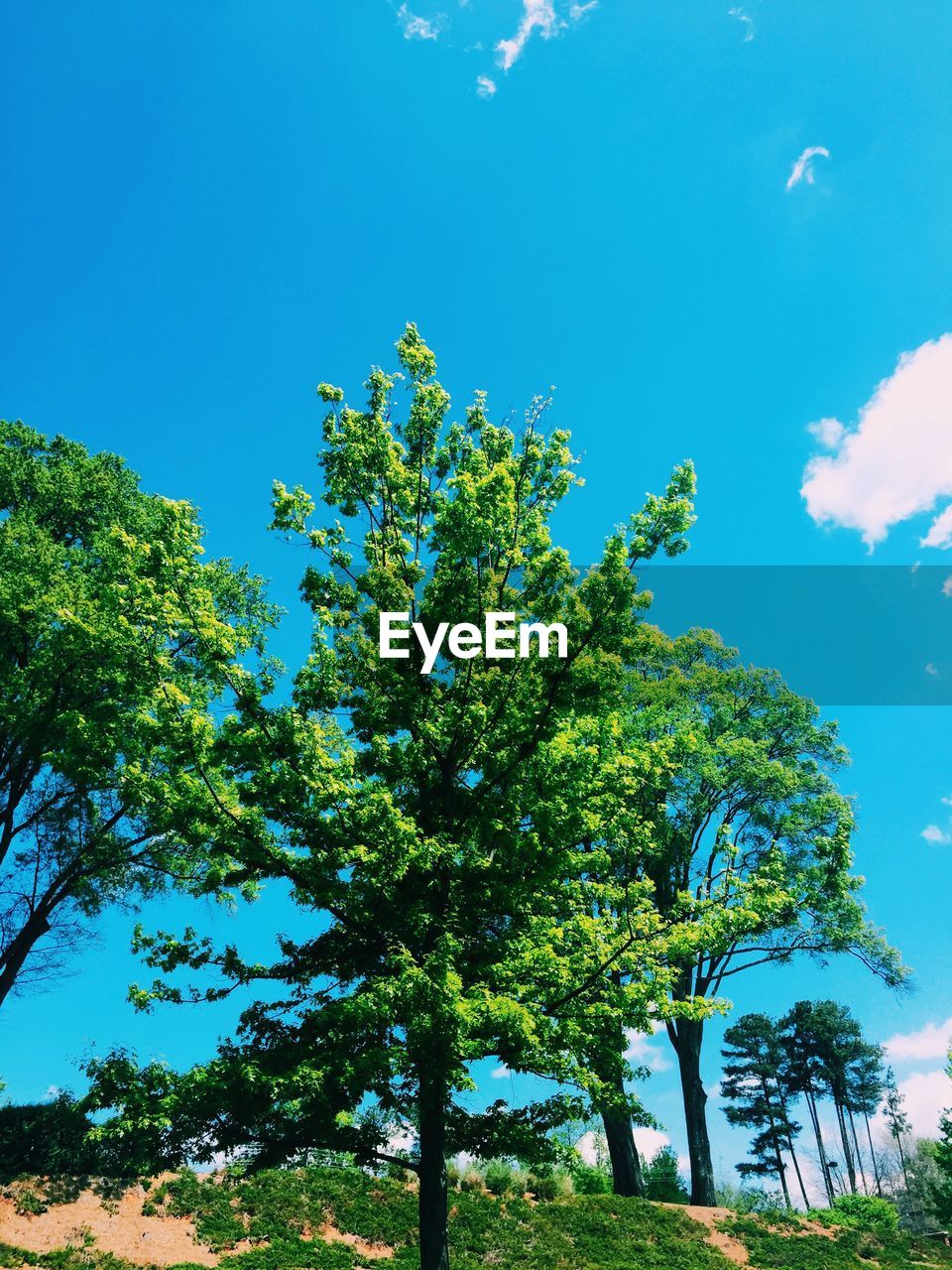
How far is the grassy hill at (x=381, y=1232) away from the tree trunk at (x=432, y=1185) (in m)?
7.39

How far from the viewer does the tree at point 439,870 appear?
9125mm

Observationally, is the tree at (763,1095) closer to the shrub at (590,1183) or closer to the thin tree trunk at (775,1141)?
the thin tree trunk at (775,1141)

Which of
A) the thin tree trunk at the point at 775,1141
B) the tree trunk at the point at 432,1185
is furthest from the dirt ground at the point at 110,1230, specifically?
the thin tree trunk at the point at 775,1141

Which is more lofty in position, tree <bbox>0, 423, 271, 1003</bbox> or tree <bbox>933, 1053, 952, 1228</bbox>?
tree <bbox>0, 423, 271, 1003</bbox>

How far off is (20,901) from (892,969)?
2347 cm

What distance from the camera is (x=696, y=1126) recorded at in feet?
74.0

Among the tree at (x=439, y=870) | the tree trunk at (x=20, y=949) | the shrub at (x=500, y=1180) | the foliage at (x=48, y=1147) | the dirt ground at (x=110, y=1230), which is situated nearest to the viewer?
the tree at (x=439, y=870)

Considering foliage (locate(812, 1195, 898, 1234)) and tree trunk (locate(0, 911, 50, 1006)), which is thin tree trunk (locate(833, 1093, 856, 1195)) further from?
tree trunk (locate(0, 911, 50, 1006))

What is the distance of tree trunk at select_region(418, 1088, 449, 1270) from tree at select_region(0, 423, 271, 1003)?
4055mm

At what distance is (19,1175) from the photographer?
16.5 m

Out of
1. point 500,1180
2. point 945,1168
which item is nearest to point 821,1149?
point 945,1168

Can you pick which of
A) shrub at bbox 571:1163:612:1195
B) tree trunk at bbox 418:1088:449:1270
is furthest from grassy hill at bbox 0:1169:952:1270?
tree trunk at bbox 418:1088:449:1270

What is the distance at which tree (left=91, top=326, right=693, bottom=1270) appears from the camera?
9.12 m

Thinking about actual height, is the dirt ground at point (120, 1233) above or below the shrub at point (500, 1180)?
below
